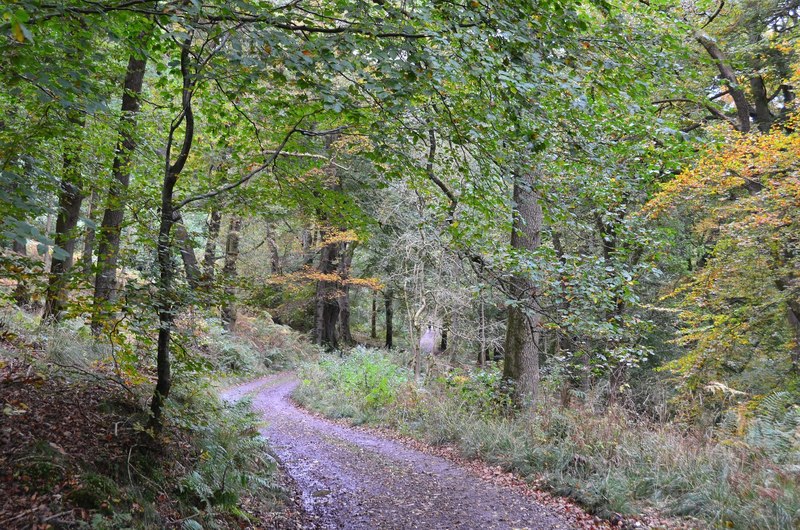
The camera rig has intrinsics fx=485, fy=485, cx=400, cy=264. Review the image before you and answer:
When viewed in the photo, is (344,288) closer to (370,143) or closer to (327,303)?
(327,303)

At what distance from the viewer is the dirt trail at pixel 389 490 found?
6027 millimetres

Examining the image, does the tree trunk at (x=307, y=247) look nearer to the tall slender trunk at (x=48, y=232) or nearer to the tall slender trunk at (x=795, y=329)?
the tall slender trunk at (x=48, y=232)

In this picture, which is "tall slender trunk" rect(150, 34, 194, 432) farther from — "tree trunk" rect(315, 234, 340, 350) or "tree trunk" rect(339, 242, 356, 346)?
"tree trunk" rect(339, 242, 356, 346)

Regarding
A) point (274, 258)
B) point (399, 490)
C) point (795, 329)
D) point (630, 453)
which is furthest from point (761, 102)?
point (274, 258)

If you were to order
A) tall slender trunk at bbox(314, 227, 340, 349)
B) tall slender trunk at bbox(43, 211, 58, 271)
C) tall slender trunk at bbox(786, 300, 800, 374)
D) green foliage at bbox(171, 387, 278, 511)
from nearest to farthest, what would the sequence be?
1. tall slender trunk at bbox(43, 211, 58, 271)
2. green foliage at bbox(171, 387, 278, 511)
3. tall slender trunk at bbox(786, 300, 800, 374)
4. tall slender trunk at bbox(314, 227, 340, 349)

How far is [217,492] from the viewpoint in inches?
194

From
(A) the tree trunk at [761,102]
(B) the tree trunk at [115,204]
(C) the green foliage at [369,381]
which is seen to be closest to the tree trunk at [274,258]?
(C) the green foliage at [369,381]

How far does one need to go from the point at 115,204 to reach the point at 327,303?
64.0 feet

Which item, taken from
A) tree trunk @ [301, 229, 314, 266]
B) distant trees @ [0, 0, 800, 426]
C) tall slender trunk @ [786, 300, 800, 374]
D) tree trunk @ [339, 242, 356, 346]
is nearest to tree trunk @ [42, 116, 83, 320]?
distant trees @ [0, 0, 800, 426]

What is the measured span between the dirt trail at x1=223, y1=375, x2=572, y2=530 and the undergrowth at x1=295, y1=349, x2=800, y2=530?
67 cm

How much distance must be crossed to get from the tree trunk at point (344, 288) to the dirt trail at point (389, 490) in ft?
41.5

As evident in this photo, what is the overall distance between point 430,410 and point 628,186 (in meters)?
6.09

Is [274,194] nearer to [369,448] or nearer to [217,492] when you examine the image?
[217,492]

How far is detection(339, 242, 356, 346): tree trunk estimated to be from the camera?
22.7 metres
